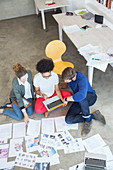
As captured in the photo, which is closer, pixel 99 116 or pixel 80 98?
pixel 80 98

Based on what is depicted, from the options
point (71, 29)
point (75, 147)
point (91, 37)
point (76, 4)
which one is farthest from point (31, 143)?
point (76, 4)

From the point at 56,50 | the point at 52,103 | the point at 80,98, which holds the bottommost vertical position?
the point at 52,103

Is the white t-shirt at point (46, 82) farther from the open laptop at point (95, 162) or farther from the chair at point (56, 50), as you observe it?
the open laptop at point (95, 162)

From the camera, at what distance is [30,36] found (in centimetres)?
490

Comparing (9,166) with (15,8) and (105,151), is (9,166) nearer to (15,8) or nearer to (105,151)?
(105,151)

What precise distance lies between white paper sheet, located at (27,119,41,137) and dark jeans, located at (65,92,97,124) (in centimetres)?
44

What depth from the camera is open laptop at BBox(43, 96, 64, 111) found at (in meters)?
2.61

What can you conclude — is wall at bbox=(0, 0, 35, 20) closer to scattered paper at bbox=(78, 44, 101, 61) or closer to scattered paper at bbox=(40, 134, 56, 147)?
scattered paper at bbox=(78, 44, 101, 61)

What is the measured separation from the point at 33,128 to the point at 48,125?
0.22m

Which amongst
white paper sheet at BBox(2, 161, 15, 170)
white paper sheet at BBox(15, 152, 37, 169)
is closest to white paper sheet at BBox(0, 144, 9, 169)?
white paper sheet at BBox(2, 161, 15, 170)

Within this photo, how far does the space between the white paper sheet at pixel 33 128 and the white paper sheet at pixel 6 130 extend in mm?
285

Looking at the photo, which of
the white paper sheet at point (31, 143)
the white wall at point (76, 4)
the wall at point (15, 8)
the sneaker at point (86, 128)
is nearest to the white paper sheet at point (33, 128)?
the white paper sheet at point (31, 143)

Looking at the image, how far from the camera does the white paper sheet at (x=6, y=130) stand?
2566 mm

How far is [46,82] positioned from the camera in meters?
2.60
